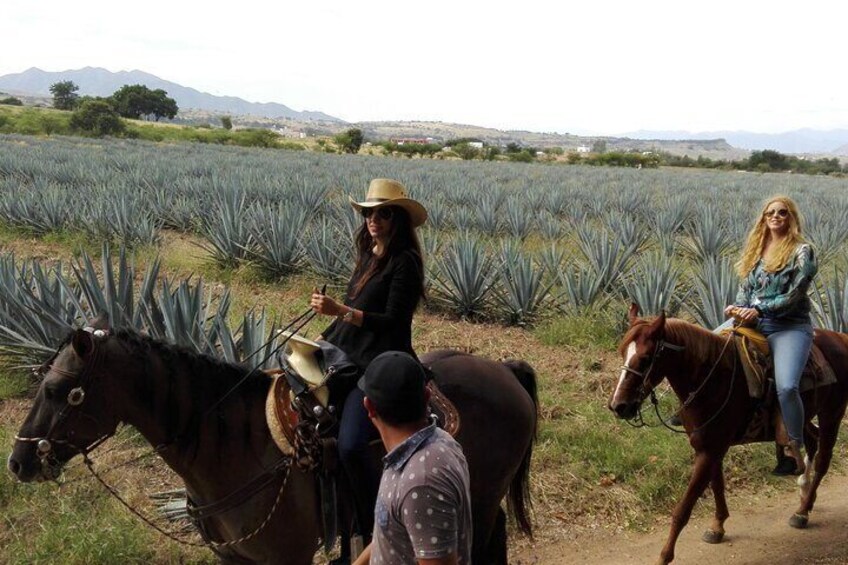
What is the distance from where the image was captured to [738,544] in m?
4.62

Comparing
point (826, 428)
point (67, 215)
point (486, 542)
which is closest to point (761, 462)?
point (826, 428)

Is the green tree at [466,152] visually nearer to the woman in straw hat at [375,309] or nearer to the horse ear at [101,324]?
the woman in straw hat at [375,309]

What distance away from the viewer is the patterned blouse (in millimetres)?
4434

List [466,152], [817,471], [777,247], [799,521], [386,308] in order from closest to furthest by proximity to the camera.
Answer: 1. [386,308]
2. [777,247]
3. [799,521]
4. [817,471]
5. [466,152]

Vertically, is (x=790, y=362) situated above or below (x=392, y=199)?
below

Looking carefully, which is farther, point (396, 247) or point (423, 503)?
point (396, 247)

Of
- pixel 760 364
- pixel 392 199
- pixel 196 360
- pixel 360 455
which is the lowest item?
pixel 360 455

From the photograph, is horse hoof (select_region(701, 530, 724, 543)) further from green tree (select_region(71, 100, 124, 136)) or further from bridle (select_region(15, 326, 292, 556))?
green tree (select_region(71, 100, 124, 136))

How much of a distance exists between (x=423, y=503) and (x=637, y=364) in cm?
250

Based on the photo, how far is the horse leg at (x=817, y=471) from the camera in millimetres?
4809

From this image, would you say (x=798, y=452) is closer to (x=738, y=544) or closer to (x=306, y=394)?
(x=738, y=544)

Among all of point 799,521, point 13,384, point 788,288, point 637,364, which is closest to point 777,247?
point 788,288

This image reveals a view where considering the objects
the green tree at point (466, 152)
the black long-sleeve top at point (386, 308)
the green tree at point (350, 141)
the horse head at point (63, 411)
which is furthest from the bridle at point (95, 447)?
the green tree at point (350, 141)

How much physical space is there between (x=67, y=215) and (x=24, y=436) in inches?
483
